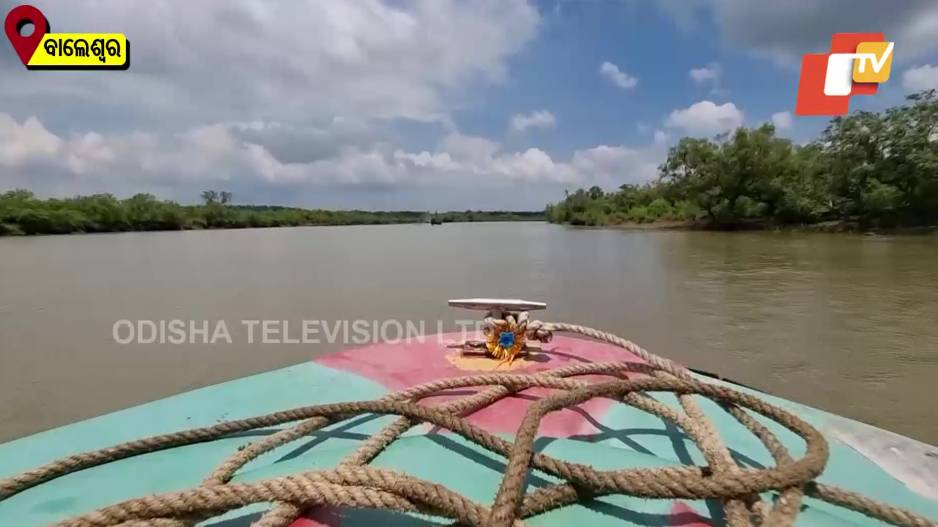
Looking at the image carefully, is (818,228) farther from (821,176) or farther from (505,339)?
(505,339)

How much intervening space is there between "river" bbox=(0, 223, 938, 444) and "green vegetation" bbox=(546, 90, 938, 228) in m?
9.63

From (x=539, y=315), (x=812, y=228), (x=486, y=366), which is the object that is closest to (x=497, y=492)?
(x=486, y=366)

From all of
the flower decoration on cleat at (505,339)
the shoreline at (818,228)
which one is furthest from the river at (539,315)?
the shoreline at (818,228)

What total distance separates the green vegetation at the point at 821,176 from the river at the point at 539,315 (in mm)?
9631

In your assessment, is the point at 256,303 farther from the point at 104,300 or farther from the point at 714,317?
the point at 714,317

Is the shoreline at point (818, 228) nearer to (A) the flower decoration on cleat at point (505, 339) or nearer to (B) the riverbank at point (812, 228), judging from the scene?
(B) the riverbank at point (812, 228)

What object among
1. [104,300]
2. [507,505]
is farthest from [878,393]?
[104,300]

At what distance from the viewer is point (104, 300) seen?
6562 mm

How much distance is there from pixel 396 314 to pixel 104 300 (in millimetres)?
4285

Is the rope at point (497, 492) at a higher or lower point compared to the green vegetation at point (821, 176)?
lower

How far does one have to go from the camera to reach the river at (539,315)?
3.30 metres

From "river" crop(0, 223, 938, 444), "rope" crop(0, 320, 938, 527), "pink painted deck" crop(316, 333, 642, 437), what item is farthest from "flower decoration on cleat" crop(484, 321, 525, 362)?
"river" crop(0, 223, 938, 444)

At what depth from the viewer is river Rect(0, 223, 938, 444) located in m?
3.30

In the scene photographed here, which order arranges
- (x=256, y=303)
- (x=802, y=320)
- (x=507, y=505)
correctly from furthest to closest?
(x=256, y=303)
(x=802, y=320)
(x=507, y=505)
